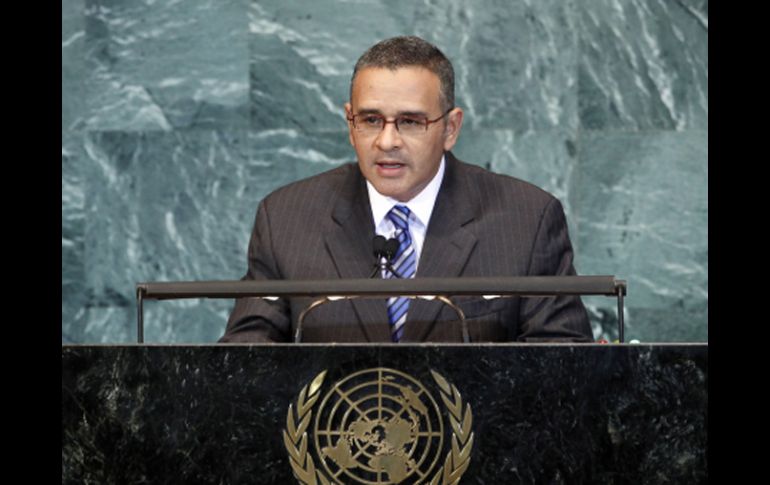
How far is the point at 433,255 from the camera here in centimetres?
377

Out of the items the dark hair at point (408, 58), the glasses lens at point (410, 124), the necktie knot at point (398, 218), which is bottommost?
the necktie knot at point (398, 218)

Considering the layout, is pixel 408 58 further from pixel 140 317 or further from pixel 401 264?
pixel 140 317

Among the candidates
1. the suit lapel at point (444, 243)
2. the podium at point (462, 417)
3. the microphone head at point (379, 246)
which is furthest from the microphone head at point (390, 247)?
the podium at point (462, 417)

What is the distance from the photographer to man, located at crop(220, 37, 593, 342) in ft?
12.1

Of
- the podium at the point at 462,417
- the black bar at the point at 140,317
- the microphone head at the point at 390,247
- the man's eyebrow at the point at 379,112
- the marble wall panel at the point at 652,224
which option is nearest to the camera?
the podium at the point at 462,417

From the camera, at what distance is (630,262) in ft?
18.7

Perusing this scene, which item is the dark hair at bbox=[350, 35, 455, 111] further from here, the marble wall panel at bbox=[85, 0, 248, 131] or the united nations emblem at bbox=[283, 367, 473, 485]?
the marble wall panel at bbox=[85, 0, 248, 131]

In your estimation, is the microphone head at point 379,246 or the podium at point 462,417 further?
the microphone head at point 379,246

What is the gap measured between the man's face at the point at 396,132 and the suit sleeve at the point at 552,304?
36 cm

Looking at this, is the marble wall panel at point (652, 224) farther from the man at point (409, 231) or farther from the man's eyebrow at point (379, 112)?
the man's eyebrow at point (379, 112)

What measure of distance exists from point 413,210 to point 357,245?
7.5 inches

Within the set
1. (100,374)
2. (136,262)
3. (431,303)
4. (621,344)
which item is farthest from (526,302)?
(136,262)

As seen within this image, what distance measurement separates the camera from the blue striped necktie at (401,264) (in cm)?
370

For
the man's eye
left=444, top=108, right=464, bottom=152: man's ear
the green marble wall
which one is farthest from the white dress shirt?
the green marble wall
